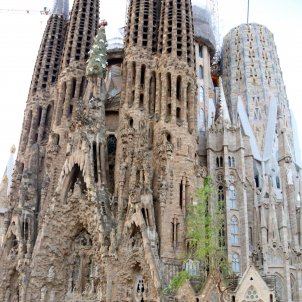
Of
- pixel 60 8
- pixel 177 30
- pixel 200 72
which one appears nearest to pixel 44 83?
pixel 60 8

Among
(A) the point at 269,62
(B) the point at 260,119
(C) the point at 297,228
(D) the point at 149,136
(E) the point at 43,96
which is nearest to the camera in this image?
(D) the point at 149,136

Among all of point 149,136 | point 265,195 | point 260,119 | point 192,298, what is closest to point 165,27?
point 149,136

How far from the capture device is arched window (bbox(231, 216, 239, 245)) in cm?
3011

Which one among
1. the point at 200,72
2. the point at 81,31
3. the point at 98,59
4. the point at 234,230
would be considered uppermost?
the point at 81,31

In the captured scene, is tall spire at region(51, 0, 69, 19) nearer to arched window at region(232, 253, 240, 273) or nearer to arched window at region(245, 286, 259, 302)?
arched window at region(232, 253, 240, 273)

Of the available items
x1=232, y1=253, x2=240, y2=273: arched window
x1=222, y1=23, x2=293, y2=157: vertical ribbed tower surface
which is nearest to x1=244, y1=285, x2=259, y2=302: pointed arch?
x1=232, y1=253, x2=240, y2=273: arched window

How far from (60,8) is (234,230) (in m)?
24.3

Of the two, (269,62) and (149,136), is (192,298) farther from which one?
(269,62)

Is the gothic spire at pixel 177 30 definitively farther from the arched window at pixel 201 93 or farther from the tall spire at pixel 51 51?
the tall spire at pixel 51 51

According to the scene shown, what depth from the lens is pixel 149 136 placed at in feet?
97.5

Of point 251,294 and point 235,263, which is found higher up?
point 235,263

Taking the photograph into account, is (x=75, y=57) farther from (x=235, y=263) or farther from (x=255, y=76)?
(x=235, y=263)

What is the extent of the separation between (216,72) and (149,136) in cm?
1859

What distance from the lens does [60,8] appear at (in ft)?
136
